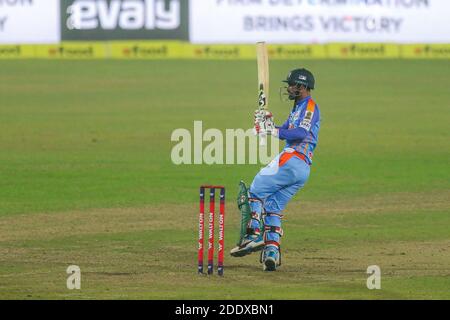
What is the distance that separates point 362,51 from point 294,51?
102 inches

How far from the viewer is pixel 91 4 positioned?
39.2 meters

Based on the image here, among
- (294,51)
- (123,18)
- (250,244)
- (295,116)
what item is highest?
(123,18)

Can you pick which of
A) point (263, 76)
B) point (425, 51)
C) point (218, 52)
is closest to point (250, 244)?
point (263, 76)

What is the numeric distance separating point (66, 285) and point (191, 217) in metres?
4.70

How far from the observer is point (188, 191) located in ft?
57.6

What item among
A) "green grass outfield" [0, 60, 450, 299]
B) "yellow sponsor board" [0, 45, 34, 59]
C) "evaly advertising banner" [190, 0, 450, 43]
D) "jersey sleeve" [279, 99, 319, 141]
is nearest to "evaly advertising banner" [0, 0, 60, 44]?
"yellow sponsor board" [0, 45, 34, 59]

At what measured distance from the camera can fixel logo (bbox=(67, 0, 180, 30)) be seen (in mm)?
39344

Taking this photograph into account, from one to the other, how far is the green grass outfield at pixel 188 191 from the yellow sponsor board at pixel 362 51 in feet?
16.5

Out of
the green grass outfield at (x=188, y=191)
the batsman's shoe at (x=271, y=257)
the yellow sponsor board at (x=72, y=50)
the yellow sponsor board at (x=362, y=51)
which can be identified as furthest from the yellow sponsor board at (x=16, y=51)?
the batsman's shoe at (x=271, y=257)

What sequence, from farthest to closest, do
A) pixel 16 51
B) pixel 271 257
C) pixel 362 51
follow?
1. pixel 362 51
2. pixel 16 51
3. pixel 271 257

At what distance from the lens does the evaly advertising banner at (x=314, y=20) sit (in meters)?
38.9

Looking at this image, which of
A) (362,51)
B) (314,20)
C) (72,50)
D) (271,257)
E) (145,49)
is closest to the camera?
(271,257)

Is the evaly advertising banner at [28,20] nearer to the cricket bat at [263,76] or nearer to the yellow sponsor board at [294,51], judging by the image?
the yellow sponsor board at [294,51]

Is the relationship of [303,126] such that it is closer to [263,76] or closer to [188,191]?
[263,76]
